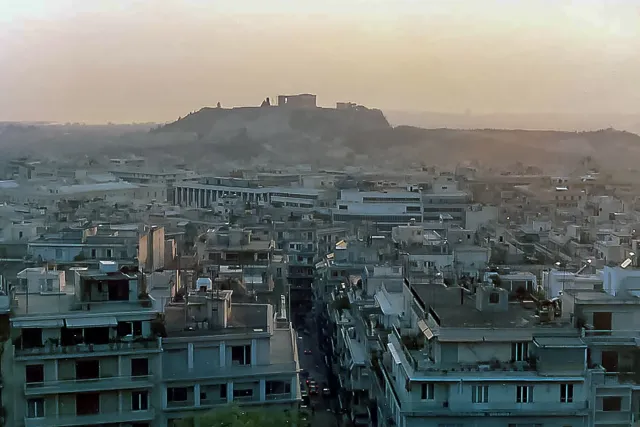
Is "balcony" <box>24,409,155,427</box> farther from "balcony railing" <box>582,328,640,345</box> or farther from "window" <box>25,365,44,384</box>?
"balcony railing" <box>582,328,640,345</box>

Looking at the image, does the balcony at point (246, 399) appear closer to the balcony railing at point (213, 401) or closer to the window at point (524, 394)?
the balcony railing at point (213, 401)

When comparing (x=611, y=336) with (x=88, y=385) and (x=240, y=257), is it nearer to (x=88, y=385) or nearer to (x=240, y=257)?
(x=88, y=385)

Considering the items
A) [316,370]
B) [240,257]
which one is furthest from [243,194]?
[316,370]

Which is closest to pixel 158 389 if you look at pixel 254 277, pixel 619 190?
pixel 254 277

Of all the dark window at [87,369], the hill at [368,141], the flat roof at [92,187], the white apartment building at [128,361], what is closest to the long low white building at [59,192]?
the flat roof at [92,187]

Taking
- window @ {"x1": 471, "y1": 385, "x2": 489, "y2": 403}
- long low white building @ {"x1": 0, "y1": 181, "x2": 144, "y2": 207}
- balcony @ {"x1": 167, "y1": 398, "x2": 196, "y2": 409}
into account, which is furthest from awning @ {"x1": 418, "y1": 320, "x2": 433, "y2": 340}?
long low white building @ {"x1": 0, "y1": 181, "x2": 144, "y2": 207}
